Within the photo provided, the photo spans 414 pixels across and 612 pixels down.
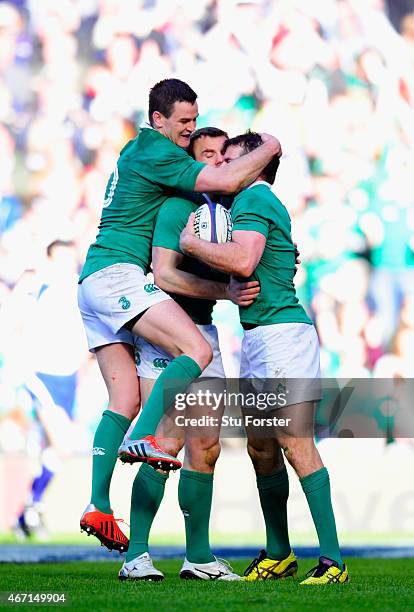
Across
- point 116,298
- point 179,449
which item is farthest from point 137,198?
point 179,449

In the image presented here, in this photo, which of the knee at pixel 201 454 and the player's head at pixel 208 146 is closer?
the knee at pixel 201 454

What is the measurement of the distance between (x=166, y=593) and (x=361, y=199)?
521 centimetres

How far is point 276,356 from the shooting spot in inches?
210

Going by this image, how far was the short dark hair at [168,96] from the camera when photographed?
18.9 feet

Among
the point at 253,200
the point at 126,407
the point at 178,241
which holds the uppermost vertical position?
the point at 253,200

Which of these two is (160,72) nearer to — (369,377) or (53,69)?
(53,69)

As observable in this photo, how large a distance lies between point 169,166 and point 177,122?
29 cm

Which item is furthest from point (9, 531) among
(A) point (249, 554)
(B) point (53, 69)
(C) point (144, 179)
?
(C) point (144, 179)

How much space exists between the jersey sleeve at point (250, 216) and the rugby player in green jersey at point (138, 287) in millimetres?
95

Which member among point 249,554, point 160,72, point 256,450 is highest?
point 160,72

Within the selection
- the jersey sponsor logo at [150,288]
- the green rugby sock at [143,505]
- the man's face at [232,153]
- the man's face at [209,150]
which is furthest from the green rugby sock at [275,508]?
the man's face at [209,150]

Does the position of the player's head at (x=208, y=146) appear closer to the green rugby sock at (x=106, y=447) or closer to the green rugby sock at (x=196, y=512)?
the green rugby sock at (x=106, y=447)

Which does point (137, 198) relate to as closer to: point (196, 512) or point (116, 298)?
point (116, 298)

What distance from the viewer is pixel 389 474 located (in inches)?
363
